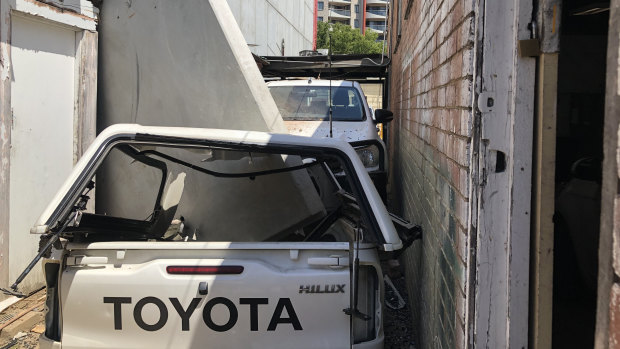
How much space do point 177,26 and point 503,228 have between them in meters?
3.08

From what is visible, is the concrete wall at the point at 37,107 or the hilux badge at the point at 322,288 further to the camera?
the concrete wall at the point at 37,107

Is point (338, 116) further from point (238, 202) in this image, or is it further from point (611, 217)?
point (611, 217)

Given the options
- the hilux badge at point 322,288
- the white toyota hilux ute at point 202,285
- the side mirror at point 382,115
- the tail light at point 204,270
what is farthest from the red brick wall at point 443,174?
the side mirror at point 382,115

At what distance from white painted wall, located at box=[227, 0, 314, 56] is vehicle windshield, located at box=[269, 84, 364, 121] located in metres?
4.50

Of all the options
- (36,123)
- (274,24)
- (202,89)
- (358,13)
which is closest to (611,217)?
(202,89)

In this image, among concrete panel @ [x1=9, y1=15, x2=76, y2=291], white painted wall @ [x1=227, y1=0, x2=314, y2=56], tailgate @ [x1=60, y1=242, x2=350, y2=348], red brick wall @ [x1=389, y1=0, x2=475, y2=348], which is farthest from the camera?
white painted wall @ [x1=227, y1=0, x2=314, y2=56]

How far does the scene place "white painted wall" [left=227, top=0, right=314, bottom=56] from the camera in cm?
1441

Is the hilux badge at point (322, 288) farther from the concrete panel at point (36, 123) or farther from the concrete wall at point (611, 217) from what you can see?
the concrete panel at point (36, 123)

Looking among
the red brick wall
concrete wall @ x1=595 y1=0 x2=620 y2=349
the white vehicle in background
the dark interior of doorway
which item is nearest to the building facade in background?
the white vehicle in background

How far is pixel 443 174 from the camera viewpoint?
2.89 metres

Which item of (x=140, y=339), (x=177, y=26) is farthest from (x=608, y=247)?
(x=177, y=26)

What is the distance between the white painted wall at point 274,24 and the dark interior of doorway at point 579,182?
28.1 feet

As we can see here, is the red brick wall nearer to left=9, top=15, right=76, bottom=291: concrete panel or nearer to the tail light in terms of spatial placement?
the tail light

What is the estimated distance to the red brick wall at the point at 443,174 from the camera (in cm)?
221
